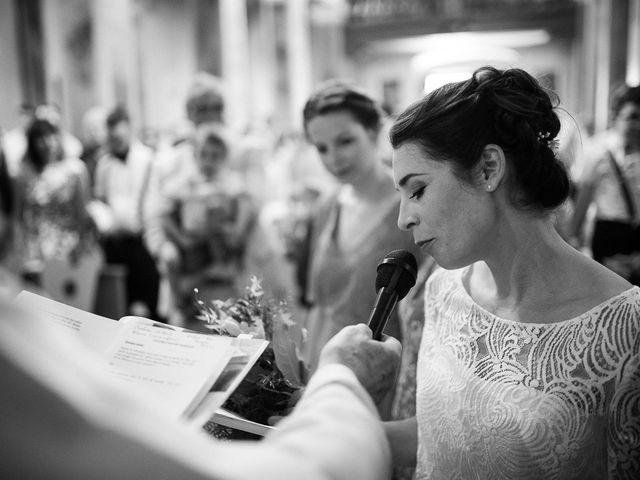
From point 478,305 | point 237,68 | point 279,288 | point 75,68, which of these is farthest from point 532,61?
point 478,305

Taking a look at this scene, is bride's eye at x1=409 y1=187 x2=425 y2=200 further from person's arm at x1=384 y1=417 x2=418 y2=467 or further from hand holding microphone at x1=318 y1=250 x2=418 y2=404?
person's arm at x1=384 y1=417 x2=418 y2=467

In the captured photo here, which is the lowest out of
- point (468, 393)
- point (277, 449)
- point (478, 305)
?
point (468, 393)

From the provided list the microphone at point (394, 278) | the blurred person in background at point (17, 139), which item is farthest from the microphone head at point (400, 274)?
the blurred person in background at point (17, 139)

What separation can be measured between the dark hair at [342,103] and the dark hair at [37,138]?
272 cm

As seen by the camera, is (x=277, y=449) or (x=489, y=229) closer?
(x=277, y=449)

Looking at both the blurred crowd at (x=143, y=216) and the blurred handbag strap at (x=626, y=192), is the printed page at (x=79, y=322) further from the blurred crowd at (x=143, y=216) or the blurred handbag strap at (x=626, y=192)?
the blurred handbag strap at (x=626, y=192)

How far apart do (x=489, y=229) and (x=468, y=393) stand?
1.14 ft

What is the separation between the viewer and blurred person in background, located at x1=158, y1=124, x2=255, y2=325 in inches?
155

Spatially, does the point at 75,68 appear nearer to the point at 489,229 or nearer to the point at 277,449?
the point at 489,229

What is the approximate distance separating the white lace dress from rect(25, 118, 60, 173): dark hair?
13.2 ft

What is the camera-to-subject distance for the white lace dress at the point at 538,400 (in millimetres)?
1271

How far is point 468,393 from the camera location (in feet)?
4.67

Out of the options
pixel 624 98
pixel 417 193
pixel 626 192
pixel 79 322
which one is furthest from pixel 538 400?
pixel 624 98

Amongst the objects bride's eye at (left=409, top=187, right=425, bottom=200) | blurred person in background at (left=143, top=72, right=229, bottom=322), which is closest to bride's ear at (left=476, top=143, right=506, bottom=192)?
bride's eye at (left=409, top=187, right=425, bottom=200)
